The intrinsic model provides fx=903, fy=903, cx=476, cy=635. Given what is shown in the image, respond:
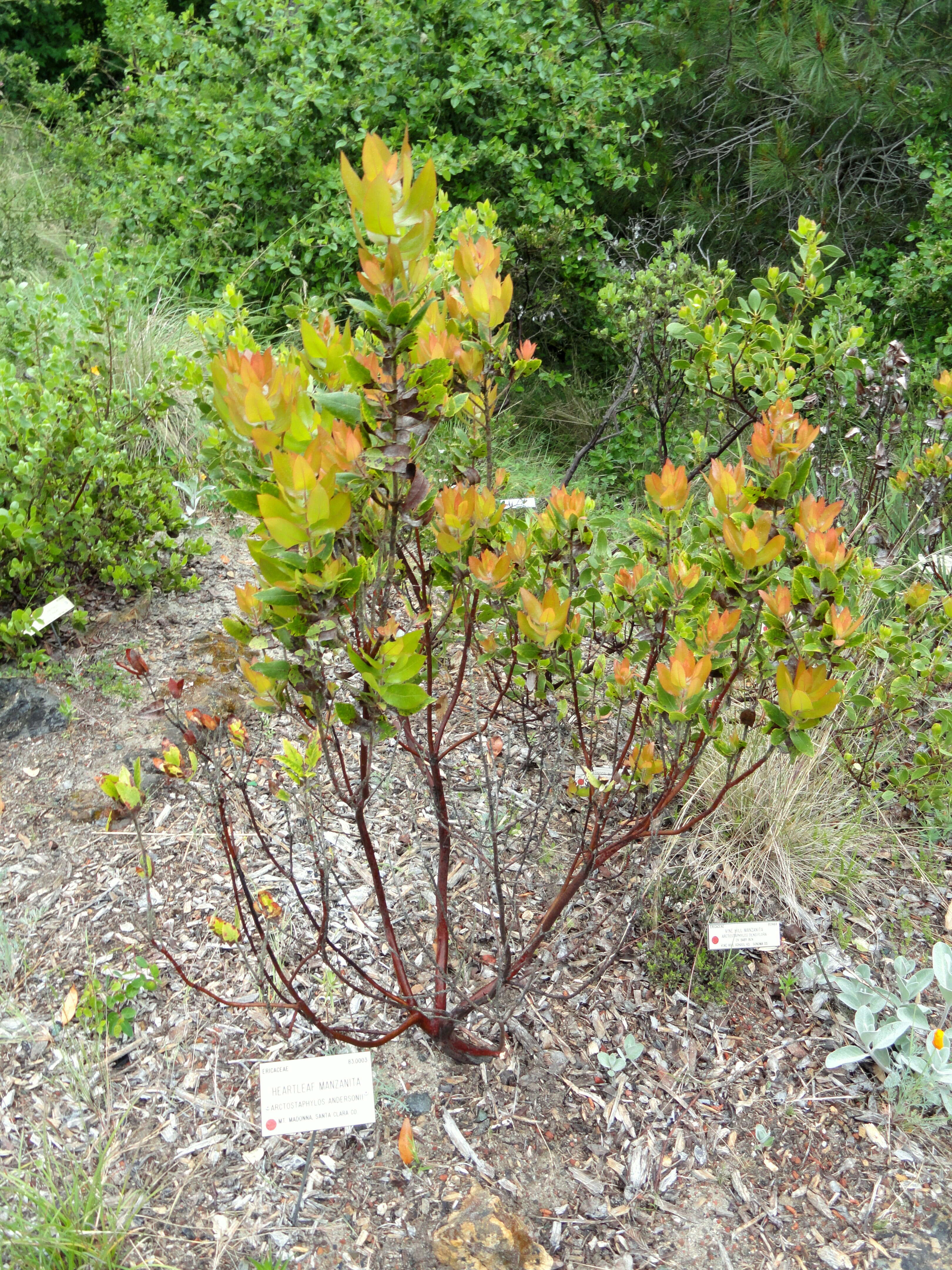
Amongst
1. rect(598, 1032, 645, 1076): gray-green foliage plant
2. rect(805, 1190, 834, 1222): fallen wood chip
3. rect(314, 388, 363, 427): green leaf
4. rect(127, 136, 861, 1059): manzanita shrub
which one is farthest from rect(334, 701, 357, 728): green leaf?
rect(805, 1190, 834, 1222): fallen wood chip

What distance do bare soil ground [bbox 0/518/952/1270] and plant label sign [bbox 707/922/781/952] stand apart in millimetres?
151

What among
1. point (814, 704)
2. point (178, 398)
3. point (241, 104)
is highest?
point (241, 104)

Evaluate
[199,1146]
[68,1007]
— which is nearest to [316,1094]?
[199,1146]

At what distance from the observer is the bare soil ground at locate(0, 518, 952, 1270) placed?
1.52m

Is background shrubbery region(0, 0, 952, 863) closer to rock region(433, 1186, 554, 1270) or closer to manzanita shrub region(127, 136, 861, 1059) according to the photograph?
manzanita shrub region(127, 136, 861, 1059)

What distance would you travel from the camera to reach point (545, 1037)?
1826 mm

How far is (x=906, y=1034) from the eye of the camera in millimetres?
1859

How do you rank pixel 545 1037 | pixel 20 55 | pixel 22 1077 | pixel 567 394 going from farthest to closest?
pixel 20 55 → pixel 567 394 → pixel 545 1037 → pixel 22 1077

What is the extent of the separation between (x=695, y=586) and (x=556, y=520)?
268 mm

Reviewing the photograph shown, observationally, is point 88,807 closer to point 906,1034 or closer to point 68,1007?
point 68,1007

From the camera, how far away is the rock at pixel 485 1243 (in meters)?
1.40

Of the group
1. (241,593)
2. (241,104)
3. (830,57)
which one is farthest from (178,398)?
(830,57)

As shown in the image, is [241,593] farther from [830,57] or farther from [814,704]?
[830,57]

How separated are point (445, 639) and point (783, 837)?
1.11 metres
